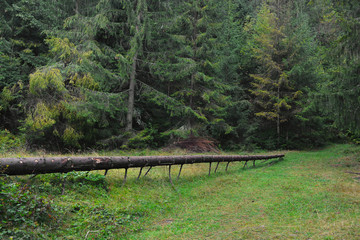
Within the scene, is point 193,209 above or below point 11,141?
below

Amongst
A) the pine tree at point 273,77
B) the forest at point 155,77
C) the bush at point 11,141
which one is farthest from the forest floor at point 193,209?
the pine tree at point 273,77

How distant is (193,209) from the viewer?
20.9 ft

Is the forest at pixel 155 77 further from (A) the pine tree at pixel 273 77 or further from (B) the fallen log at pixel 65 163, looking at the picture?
(B) the fallen log at pixel 65 163

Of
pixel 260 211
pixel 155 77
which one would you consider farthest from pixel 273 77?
pixel 260 211

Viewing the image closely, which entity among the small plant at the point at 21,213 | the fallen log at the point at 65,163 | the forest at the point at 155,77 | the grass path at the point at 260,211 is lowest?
the grass path at the point at 260,211

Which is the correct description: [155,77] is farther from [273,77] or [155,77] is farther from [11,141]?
[273,77]

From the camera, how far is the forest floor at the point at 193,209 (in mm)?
4387

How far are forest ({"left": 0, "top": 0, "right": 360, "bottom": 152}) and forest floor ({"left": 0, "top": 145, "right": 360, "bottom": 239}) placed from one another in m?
6.65

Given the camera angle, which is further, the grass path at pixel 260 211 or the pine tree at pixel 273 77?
the pine tree at pixel 273 77

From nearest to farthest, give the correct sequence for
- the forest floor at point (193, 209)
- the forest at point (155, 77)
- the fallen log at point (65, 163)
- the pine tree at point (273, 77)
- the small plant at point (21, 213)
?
the small plant at point (21, 213)
the forest floor at point (193, 209)
the fallen log at point (65, 163)
the forest at point (155, 77)
the pine tree at point (273, 77)

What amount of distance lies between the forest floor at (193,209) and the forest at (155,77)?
6.65 meters

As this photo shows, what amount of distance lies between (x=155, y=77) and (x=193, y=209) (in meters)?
15.5

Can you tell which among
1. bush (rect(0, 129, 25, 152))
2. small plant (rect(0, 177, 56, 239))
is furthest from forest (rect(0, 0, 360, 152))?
small plant (rect(0, 177, 56, 239))

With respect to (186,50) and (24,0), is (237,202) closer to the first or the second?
(186,50)
